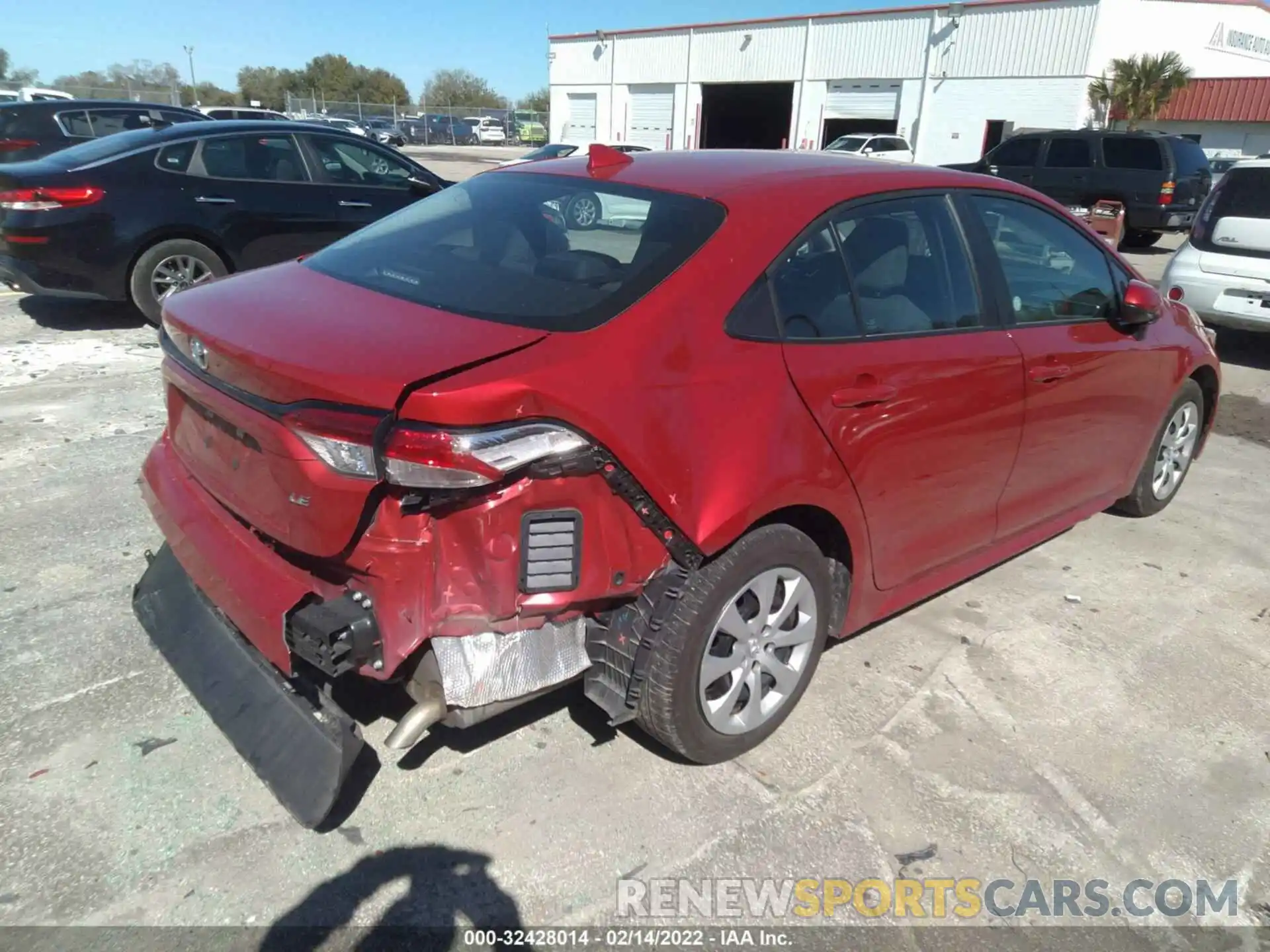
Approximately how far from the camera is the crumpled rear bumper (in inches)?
91.4

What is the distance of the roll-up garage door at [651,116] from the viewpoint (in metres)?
39.7

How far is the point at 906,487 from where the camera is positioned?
9.97ft

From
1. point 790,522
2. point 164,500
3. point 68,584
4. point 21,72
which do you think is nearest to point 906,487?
point 790,522

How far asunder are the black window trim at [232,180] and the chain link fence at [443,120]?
42575 millimetres

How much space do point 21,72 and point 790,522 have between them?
89338 mm

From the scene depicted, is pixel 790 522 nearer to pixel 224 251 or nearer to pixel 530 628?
pixel 530 628

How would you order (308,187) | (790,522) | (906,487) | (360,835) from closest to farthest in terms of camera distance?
(360,835)
(790,522)
(906,487)
(308,187)

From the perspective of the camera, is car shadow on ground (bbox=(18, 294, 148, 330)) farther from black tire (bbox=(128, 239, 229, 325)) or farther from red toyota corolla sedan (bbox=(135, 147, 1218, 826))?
red toyota corolla sedan (bbox=(135, 147, 1218, 826))

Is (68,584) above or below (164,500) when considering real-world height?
below

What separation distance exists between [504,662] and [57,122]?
1274cm

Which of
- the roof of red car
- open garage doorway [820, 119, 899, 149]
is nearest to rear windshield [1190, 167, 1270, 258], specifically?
the roof of red car

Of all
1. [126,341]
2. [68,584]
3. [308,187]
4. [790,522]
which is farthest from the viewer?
[308,187]

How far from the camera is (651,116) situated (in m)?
40.7

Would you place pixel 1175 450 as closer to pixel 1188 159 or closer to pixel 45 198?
pixel 45 198
